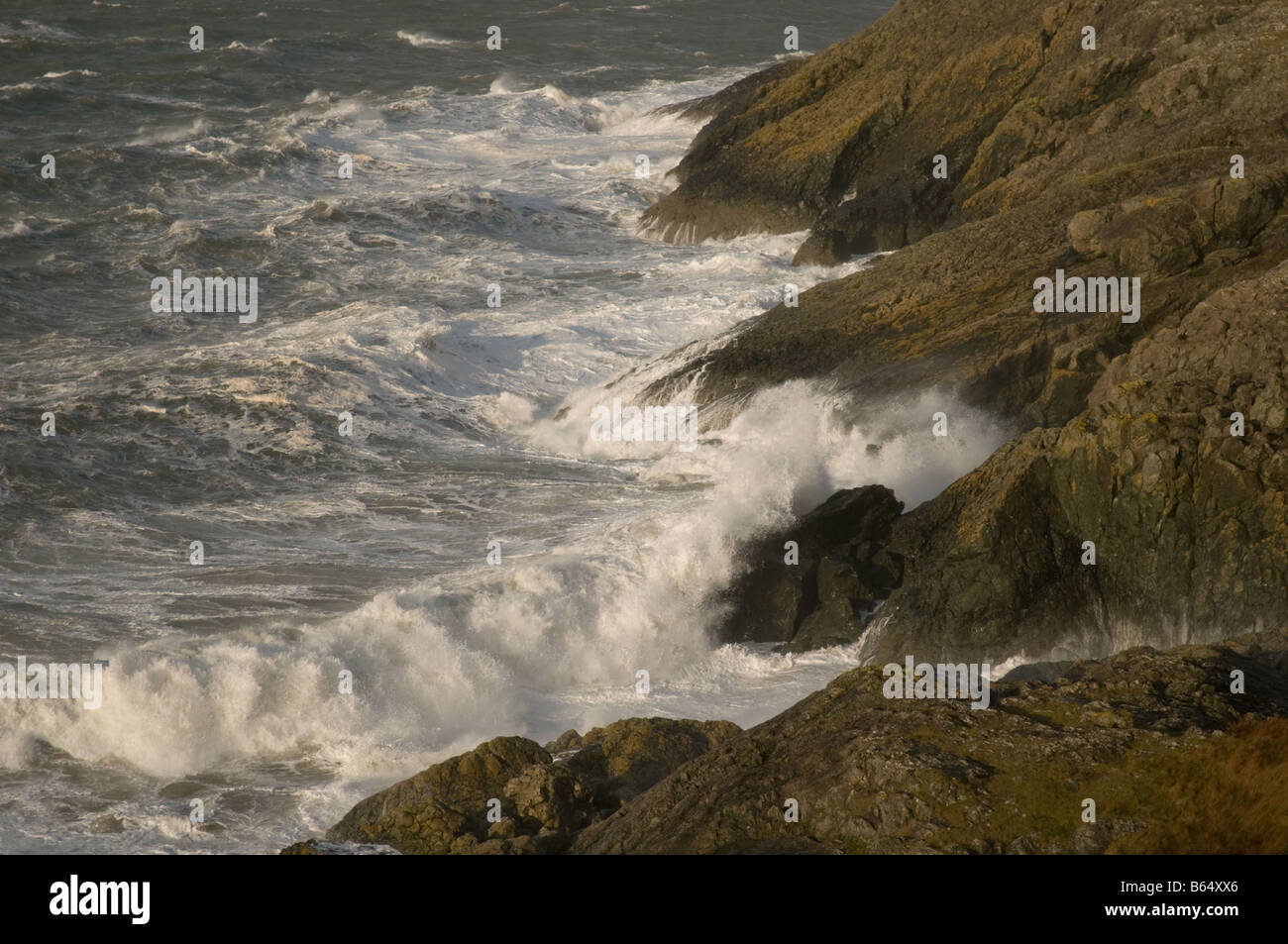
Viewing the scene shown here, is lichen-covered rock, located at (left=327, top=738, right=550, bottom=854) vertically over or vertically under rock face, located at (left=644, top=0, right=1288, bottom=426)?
under

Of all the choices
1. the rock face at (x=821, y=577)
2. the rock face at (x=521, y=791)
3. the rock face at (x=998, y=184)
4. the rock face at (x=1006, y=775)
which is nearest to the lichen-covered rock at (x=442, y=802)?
the rock face at (x=521, y=791)

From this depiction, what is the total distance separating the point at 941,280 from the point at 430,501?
25.5ft

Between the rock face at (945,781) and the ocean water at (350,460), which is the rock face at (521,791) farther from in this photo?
the ocean water at (350,460)

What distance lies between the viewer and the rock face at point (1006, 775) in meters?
9.00

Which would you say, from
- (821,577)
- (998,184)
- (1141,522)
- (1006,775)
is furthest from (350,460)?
(1006,775)

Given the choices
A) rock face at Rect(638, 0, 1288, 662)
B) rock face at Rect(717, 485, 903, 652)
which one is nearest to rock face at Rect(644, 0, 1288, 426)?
rock face at Rect(638, 0, 1288, 662)

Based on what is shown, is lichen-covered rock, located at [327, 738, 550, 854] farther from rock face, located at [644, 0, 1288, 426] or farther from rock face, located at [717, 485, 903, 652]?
rock face, located at [644, 0, 1288, 426]

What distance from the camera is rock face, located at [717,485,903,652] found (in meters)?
16.0

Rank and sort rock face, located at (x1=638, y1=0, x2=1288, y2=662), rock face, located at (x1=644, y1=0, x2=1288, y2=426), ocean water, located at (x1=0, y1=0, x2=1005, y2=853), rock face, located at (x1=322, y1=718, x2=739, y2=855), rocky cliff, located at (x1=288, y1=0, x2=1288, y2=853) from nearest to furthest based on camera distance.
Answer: rocky cliff, located at (x1=288, y1=0, x2=1288, y2=853) → rock face, located at (x1=322, y1=718, x2=739, y2=855) → rock face, located at (x1=638, y1=0, x2=1288, y2=662) → ocean water, located at (x1=0, y1=0, x2=1005, y2=853) → rock face, located at (x1=644, y1=0, x2=1288, y2=426)

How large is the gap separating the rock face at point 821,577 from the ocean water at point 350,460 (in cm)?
33

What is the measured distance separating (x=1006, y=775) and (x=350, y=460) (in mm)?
13673

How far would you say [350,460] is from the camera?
21344 mm

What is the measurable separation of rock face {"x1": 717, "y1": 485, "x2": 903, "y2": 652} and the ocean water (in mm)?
326

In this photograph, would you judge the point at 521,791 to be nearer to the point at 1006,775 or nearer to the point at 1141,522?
the point at 1006,775
